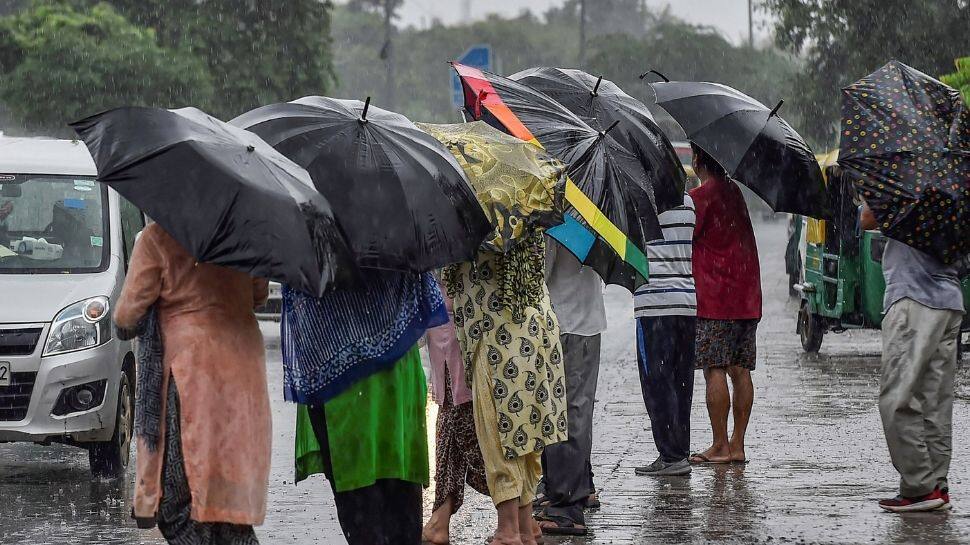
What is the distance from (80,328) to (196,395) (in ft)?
12.2

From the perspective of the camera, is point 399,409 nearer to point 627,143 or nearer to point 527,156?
point 527,156

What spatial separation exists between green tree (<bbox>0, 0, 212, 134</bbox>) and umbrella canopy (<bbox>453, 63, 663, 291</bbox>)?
84.3 feet

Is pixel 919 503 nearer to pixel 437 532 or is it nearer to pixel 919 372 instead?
pixel 919 372

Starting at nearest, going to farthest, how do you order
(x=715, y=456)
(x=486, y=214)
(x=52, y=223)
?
1. (x=486, y=214)
2. (x=715, y=456)
3. (x=52, y=223)

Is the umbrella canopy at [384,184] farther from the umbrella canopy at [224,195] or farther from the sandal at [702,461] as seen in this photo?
the sandal at [702,461]

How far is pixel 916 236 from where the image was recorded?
25.0ft

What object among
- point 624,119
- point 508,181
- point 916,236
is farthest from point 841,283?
point 508,181

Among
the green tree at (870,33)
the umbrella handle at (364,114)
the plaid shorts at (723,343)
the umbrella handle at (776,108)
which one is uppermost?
the green tree at (870,33)

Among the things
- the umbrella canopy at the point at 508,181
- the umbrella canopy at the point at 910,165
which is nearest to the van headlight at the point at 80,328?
the umbrella canopy at the point at 508,181

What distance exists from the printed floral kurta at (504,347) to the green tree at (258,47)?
1151 inches

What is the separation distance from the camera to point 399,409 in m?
6.01

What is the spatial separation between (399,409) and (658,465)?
10.8 ft

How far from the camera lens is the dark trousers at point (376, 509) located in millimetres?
6023

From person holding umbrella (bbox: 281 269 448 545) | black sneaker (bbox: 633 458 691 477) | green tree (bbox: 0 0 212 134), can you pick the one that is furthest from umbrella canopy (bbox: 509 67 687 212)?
green tree (bbox: 0 0 212 134)
